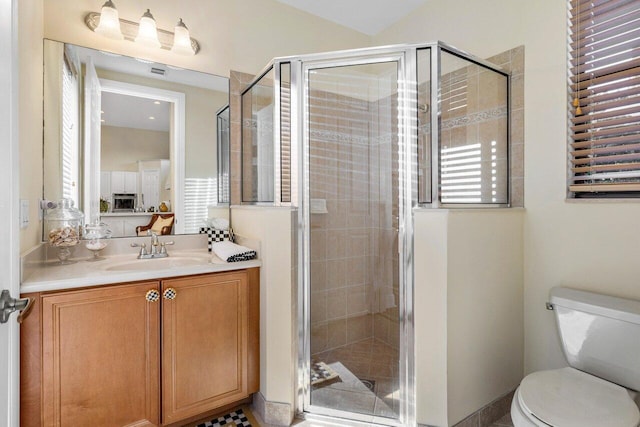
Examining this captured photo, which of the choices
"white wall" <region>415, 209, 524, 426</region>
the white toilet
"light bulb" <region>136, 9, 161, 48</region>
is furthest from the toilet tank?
"light bulb" <region>136, 9, 161, 48</region>

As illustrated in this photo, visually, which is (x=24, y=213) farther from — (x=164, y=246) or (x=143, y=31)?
(x=143, y=31)

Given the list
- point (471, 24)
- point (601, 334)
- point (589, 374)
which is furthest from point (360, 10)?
point (589, 374)

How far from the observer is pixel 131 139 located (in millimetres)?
1910

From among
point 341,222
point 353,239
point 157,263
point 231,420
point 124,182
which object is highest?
point 124,182

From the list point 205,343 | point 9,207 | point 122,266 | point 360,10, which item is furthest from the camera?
point 360,10

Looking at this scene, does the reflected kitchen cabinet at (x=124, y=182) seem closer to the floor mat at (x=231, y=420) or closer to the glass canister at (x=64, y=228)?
the glass canister at (x=64, y=228)

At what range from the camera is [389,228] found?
5.80ft

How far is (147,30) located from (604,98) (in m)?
2.54

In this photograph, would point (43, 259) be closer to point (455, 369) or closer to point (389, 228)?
point (389, 228)

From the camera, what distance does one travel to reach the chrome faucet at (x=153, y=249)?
1.86m

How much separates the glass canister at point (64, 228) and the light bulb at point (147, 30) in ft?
3.46

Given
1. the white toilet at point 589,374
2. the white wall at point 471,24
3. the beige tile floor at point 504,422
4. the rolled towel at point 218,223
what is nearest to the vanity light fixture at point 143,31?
the rolled towel at point 218,223

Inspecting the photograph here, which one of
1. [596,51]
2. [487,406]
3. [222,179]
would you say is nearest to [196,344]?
[222,179]

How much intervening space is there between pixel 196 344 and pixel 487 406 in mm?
1561
